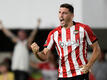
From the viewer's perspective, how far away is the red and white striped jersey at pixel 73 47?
5.86 m

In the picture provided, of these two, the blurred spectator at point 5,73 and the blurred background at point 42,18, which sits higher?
the blurred background at point 42,18

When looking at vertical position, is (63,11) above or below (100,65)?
above

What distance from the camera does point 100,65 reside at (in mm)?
10523

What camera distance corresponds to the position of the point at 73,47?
5.86 meters

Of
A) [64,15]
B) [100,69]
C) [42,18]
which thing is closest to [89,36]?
[64,15]

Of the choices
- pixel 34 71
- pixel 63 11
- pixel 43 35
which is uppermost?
pixel 63 11

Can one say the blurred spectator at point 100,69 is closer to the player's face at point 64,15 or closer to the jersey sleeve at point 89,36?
the jersey sleeve at point 89,36

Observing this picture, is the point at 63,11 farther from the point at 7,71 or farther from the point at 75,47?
the point at 7,71

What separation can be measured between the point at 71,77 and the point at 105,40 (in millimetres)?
6486

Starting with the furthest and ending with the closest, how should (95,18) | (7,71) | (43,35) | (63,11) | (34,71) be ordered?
1. (43,35)
2. (34,71)
3. (95,18)
4. (7,71)
5. (63,11)

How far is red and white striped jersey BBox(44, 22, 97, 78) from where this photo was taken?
5.86m

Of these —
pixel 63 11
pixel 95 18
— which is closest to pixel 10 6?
pixel 95 18

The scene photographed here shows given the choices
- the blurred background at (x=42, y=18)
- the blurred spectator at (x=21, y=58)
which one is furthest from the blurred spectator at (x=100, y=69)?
the blurred spectator at (x=21, y=58)

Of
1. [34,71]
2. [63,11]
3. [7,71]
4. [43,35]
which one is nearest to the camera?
[63,11]
